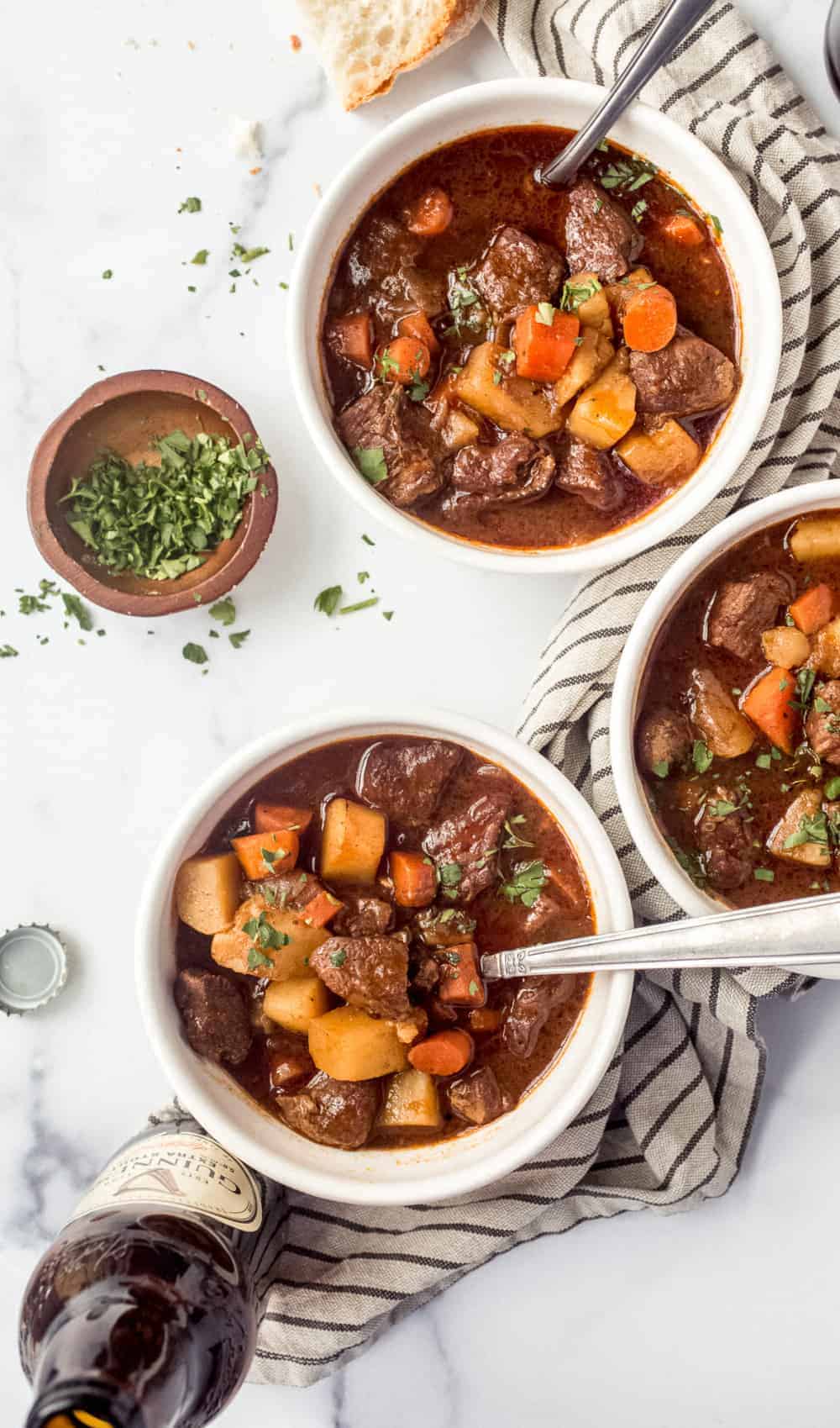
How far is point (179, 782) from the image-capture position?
342 centimetres

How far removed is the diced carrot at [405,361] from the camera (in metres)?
2.99

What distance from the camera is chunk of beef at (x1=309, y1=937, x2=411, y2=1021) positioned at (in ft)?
9.12

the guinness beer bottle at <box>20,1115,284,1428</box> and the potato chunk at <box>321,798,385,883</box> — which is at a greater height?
the potato chunk at <box>321,798,385,883</box>

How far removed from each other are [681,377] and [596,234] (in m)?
0.40

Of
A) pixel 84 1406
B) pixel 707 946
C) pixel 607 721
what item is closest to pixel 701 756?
pixel 607 721

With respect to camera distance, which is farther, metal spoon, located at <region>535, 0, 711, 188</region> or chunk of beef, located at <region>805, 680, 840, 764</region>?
chunk of beef, located at <region>805, 680, 840, 764</region>

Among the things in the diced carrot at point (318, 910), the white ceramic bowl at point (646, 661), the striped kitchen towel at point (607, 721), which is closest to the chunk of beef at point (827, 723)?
the white ceramic bowl at point (646, 661)

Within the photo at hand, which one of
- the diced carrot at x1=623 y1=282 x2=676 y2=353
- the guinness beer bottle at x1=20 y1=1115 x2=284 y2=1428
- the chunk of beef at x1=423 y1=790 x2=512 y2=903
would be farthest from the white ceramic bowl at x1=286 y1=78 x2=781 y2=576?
the guinness beer bottle at x1=20 y1=1115 x2=284 y2=1428

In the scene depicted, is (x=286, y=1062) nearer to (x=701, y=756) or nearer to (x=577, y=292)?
(x=701, y=756)

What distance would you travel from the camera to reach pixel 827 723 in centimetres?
291

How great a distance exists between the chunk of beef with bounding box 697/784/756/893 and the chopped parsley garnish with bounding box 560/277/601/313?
1206mm

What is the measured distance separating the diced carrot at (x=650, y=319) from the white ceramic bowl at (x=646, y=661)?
472 mm

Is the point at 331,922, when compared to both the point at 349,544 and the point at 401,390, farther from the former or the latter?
the point at 401,390

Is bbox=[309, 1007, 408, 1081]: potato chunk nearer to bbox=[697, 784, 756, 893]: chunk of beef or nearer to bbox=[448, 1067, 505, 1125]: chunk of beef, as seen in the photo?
bbox=[448, 1067, 505, 1125]: chunk of beef
